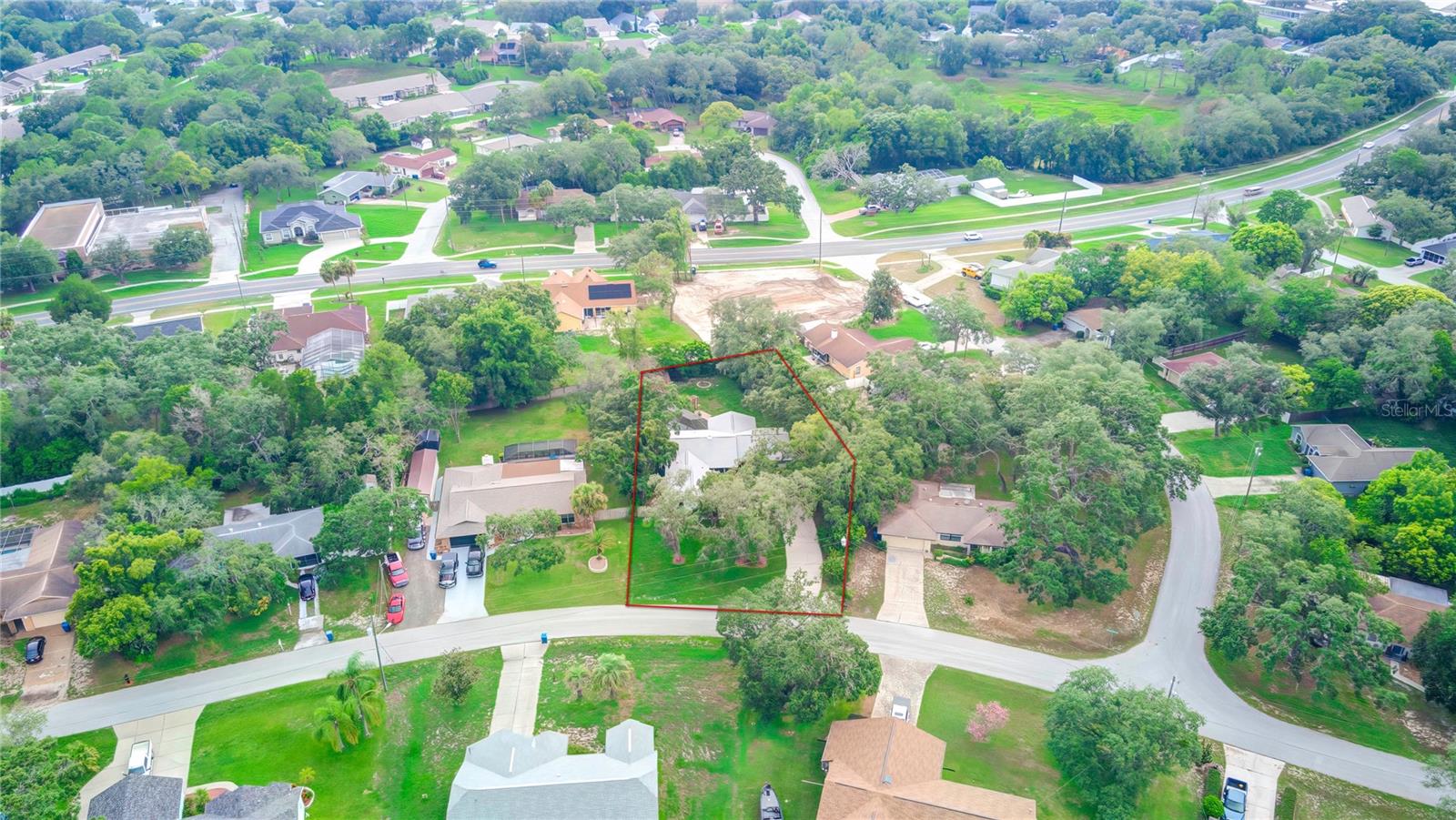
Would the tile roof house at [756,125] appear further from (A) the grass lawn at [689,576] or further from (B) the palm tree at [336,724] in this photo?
(B) the palm tree at [336,724]

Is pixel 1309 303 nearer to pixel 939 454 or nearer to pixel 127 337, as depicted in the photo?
pixel 939 454

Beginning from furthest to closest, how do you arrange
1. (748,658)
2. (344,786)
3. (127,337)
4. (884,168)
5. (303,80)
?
(303,80)
(884,168)
(127,337)
(748,658)
(344,786)

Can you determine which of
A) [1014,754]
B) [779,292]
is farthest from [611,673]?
[779,292]

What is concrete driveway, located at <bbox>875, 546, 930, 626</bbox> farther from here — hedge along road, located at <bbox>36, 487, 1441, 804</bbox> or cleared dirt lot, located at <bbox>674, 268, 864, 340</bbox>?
cleared dirt lot, located at <bbox>674, 268, 864, 340</bbox>

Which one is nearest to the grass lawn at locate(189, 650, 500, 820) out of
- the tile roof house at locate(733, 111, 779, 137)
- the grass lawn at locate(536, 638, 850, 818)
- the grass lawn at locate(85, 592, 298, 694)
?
the grass lawn at locate(85, 592, 298, 694)

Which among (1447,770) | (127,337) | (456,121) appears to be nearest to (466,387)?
(127,337)

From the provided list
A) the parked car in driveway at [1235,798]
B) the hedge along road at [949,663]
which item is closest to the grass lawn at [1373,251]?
the hedge along road at [949,663]

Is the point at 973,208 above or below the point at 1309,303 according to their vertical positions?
below
